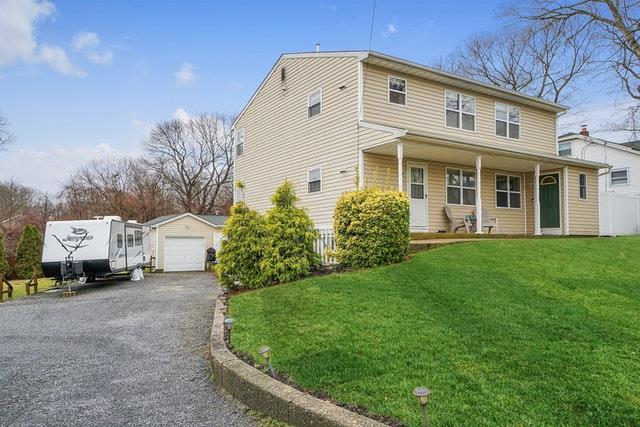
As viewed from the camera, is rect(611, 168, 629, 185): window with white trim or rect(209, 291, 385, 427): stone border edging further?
rect(611, 168, 629, 185): window with white trim

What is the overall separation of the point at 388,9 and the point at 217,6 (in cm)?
533

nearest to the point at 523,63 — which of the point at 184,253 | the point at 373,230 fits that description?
the point at 184,253

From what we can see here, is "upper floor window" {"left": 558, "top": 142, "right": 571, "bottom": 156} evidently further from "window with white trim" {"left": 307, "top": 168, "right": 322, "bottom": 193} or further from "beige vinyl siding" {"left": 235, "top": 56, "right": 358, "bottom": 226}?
"window with white trim" {"left": 307, "top": 168, "right": 322, "bottom": 193}

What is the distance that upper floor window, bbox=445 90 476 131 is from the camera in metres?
15.1

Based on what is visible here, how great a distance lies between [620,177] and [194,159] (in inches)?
1371

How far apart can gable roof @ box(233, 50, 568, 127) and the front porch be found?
9.37 feet

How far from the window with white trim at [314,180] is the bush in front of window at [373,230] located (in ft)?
17.3

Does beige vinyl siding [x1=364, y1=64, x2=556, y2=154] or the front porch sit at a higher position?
beige vinyl siding [x1=364, y1=64, x2=556, y2=154]

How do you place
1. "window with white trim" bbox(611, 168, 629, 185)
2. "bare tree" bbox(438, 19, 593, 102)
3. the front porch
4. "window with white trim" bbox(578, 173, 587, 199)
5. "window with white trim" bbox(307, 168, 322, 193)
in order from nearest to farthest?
the front porch, "window with white trim" bbox(307, 168, 322, 193), "window with white trim" bbox(578, 173, 587, 199), "window with white trim" bbox(611, 168, 629, 185), "bare tree" bbox(438, 19, 593, 102)

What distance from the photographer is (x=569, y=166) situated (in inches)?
653

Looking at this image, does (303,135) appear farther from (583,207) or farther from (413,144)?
(583,207)

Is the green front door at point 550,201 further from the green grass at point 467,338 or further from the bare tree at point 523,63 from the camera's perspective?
the bare tree at point 523,63

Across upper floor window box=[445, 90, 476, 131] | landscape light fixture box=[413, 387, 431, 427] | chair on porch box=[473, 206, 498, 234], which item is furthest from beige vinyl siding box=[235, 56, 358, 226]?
landscape light fixture box=[413, 387, 431, 427]

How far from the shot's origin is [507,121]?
16594 mm
